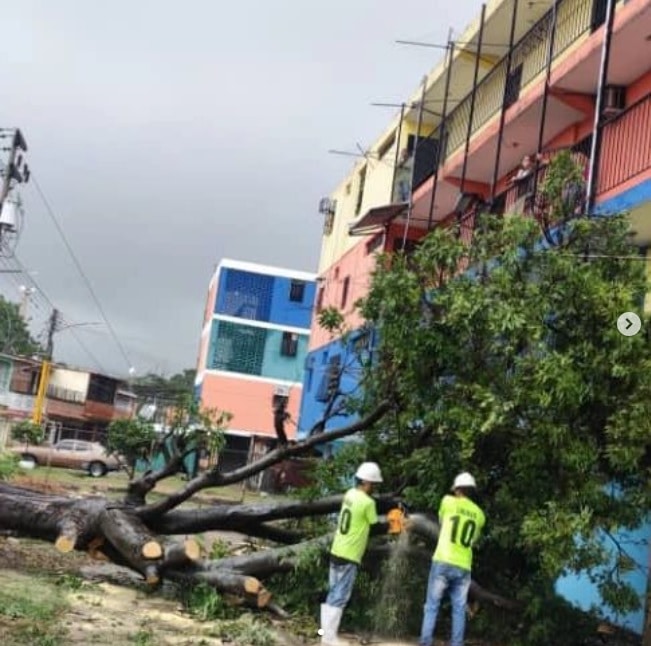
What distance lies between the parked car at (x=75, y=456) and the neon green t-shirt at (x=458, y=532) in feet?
88.0

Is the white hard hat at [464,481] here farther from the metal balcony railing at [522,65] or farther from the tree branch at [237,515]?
the metal balcony railing at [522,65]

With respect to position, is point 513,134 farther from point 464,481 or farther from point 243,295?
point 243,295

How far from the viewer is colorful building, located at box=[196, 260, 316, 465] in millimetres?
43844

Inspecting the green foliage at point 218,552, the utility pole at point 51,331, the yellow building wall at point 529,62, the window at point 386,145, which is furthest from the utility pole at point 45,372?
the green foliage at point 218,552

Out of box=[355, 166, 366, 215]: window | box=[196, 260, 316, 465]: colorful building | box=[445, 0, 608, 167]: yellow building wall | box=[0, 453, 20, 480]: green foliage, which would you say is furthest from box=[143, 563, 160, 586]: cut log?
box=[196, 260, 316, 465]: colorful building

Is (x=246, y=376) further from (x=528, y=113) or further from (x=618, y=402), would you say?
(x=618, y=402)

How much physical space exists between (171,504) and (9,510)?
1.81 metres

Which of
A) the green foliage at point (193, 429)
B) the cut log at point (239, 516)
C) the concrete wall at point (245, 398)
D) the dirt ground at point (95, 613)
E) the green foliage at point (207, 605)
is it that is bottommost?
the dirt ground at point (95, 613)

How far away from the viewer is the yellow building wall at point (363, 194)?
85.8ft

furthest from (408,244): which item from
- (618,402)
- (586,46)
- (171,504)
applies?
(618,402)

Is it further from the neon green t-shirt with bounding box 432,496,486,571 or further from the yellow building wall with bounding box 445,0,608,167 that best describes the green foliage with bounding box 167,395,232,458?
the yellow building wall with bounding box 445,0,608,167

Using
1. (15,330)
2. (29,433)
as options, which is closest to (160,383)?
(15,330)

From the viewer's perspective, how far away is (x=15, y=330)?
71.8 meters

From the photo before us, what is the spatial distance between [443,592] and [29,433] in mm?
29829
